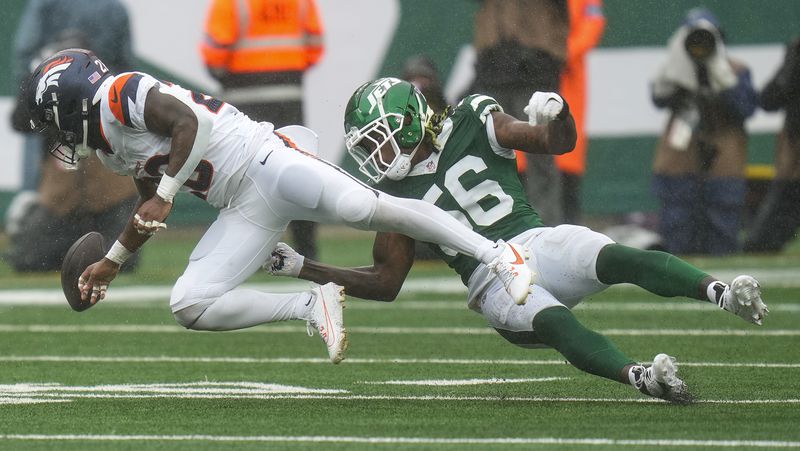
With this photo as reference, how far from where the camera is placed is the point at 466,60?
11.7m

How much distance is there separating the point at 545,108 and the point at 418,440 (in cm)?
122

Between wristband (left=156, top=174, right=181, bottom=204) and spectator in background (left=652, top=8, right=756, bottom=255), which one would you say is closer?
wristband (left=156, top=174, right=181, bottom=204)

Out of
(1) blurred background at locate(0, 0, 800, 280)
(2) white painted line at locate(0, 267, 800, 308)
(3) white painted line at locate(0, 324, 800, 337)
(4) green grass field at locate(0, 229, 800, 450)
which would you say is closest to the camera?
(4) green grass field at locate(0, 229, 800, 450)

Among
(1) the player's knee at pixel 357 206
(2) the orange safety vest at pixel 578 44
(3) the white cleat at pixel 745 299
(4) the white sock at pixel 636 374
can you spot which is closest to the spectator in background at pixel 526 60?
(2) the orange safety vest at pixel 578 44

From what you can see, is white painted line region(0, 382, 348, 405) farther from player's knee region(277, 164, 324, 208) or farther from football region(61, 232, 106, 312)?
player's knee region(277, 164, 324, 208)

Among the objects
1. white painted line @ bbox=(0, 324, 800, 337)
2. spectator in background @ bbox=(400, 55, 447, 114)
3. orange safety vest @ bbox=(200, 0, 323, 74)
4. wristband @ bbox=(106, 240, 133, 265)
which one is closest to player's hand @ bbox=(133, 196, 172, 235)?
wristband @ bbox=(106, 240, 133, 265)

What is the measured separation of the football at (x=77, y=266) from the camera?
5.37 metres

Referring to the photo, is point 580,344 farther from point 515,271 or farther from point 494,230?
point 494,230

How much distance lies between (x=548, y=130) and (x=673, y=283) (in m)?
0.63

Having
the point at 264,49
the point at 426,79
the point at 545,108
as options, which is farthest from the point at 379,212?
the point at 426,79

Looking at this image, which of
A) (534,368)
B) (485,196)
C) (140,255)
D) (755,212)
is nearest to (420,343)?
(534,368)

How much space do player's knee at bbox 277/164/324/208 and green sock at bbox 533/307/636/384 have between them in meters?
0.83

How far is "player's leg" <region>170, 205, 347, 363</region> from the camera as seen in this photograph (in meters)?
5.19

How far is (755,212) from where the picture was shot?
11.5 m
